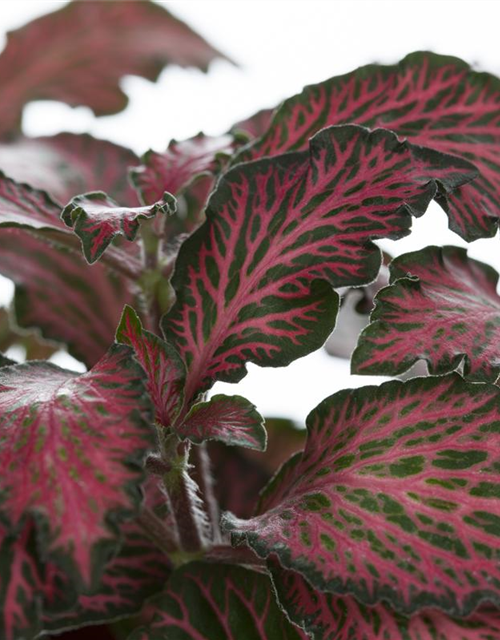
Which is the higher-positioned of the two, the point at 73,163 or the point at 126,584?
the point at 73,163

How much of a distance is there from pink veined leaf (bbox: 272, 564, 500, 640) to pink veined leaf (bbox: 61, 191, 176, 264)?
0.21 m

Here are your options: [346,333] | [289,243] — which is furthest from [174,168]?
[346,333]

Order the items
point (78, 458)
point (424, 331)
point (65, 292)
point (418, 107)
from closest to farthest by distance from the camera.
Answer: point (78, 458)
point (424, 331)
point (418, 107)
point (65, 292)

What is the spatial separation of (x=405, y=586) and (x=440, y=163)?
26 centimetres

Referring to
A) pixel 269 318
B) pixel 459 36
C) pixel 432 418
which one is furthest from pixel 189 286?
pixel 459 36

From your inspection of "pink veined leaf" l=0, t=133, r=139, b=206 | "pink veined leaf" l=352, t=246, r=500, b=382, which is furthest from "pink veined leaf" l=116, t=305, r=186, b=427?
"pink veined leaf" l=0, t=133, r=139, b=206

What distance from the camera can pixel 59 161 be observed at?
34.4 inches

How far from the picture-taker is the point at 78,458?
16.3 inches

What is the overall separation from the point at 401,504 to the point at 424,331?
11 centimetres

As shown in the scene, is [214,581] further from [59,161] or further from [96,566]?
[59,161]

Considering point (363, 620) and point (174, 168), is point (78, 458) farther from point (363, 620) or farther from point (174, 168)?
point (174, 168)

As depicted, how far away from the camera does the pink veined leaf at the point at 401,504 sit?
0.44 meters

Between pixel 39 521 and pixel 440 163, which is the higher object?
pixel 440 163

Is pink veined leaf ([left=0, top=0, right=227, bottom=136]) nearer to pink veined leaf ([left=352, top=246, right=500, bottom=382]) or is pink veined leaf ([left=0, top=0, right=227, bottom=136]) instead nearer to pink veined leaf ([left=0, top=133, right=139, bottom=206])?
pink veined leaf ([left=0, top=133, right=139, bottom=206])
